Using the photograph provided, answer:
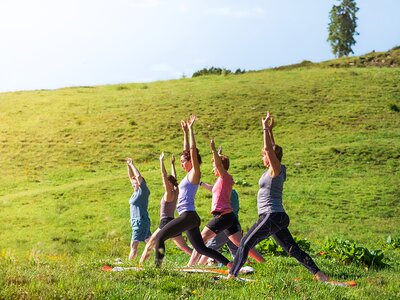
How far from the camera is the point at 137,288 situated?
10117 mm

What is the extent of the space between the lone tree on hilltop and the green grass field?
32.1 m

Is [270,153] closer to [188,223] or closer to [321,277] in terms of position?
[188,223]

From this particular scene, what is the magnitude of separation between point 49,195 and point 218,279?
22.6 meters

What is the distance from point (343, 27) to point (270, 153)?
8771cm

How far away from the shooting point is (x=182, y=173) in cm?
3497

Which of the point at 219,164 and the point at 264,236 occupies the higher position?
the point at 219,164

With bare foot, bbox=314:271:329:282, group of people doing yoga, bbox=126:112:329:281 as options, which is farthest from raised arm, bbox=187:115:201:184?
bare foot, bbox=314:271:329:282

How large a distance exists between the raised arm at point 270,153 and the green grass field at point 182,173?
1791 mm

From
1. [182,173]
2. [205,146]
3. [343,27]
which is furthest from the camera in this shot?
[343,27]

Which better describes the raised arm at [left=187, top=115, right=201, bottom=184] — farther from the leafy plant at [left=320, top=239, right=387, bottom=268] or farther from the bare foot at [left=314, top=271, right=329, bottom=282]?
the leafy plant at [left=320, top=239, right=387, bottom=268]

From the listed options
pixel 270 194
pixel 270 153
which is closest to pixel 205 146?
pixel 270 194

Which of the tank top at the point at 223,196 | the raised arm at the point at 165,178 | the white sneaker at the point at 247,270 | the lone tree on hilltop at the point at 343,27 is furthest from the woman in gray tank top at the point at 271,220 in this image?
the lone tree on hilltop at the point at 343,27

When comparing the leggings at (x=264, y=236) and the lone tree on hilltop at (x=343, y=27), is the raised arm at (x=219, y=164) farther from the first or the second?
the lone tree on hilltop at (x=343, y=27)

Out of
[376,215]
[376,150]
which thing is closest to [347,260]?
[376,215]
